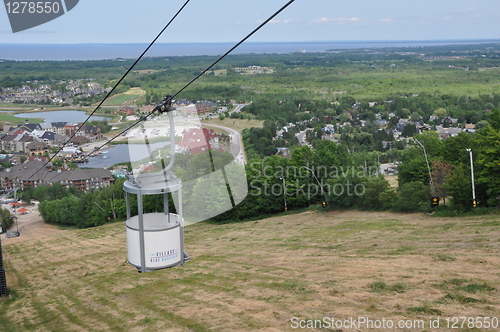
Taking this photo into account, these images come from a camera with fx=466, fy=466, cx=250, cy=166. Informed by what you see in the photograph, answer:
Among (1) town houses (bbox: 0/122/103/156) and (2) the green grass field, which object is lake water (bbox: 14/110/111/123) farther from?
(2) the green grass field

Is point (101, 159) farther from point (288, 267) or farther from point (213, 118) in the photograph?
point (288, 267)

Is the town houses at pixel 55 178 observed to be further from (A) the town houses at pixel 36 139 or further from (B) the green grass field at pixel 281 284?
(B) the green grass field at pixel 281 284

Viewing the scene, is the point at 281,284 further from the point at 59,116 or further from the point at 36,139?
the point at 59,116

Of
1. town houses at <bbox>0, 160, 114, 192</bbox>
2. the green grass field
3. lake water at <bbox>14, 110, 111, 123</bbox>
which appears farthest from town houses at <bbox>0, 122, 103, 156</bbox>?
the green grass field

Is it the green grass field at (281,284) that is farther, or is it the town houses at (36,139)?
the town houses at (36,139)

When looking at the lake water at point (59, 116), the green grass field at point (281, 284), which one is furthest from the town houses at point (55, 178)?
the green grass field at point (281, 284)

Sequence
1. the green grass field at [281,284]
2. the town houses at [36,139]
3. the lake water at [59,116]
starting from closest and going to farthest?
the green grass field at [281,284]
the town houses at [36,139]
the lake water at [59,116]

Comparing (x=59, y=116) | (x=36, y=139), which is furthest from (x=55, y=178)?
(x=59, y=116)

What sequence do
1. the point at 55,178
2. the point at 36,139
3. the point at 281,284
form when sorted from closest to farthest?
the point at 281,284
the point at 55,178
the point at 36,139

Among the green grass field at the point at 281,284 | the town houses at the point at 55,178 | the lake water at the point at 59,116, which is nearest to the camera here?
the green grass field at the point at 281,284
